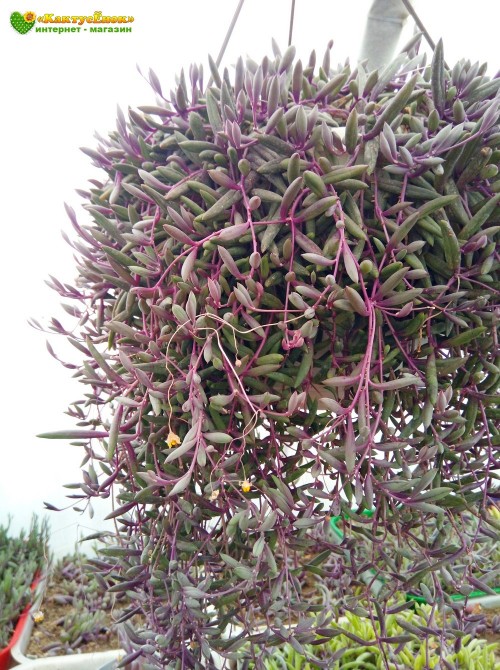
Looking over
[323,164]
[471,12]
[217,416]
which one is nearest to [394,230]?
[323,164]

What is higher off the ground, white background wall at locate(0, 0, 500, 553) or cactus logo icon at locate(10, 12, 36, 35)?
cactus logo icon at locate(10, 12, 36, 35)

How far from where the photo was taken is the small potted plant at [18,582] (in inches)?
45.8

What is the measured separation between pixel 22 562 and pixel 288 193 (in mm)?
1383

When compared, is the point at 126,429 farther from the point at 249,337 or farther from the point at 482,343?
the point at 482,343

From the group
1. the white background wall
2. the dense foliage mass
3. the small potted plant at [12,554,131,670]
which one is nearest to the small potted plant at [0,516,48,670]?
the small potted plant at [12,554,131,670]

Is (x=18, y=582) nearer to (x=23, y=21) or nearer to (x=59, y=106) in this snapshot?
(x=59, y=106)

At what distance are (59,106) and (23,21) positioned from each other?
0.21m

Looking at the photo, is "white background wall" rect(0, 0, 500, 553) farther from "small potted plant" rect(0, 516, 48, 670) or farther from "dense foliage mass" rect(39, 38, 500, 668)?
"dense foliage mass" rect(39, 38, 500, 668)

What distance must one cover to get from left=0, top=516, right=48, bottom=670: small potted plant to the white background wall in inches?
6.9

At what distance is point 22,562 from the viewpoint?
137 centimetres

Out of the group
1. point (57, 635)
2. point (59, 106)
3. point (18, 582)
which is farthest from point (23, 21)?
point (57, 635)

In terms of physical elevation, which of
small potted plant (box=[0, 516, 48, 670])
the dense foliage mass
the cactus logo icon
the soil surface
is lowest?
the soil surface

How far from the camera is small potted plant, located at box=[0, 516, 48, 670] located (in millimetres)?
1162

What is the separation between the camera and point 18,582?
50.0 inches
